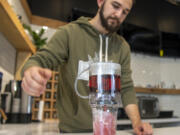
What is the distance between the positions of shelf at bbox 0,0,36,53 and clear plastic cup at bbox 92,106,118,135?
831mm

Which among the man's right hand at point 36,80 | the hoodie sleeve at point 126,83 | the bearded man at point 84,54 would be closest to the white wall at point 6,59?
the bearded man at point 84,54

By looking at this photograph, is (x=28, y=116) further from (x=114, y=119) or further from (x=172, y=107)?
(x=172, y=107)

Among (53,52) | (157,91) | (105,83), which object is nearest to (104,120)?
(105,83)

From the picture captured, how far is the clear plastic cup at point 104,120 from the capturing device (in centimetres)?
51

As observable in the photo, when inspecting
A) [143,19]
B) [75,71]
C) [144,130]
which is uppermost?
[143,19]

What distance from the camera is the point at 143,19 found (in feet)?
10.8

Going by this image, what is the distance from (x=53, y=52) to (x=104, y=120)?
0.42m

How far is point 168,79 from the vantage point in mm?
3516

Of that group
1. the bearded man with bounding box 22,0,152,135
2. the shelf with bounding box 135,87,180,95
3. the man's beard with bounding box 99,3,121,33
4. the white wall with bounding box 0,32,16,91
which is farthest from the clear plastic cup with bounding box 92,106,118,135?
the shelf with bounding box 135,87,180,95

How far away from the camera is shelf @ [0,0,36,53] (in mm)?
1097

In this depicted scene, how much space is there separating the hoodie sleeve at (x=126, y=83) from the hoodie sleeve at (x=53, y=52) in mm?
345

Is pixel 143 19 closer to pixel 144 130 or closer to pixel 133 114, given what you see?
pixel 133 114

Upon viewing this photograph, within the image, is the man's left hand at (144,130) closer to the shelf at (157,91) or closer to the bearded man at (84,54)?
the bearded man at (84,54)

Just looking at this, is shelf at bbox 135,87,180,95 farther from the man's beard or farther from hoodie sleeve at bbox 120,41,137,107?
the man's beard
